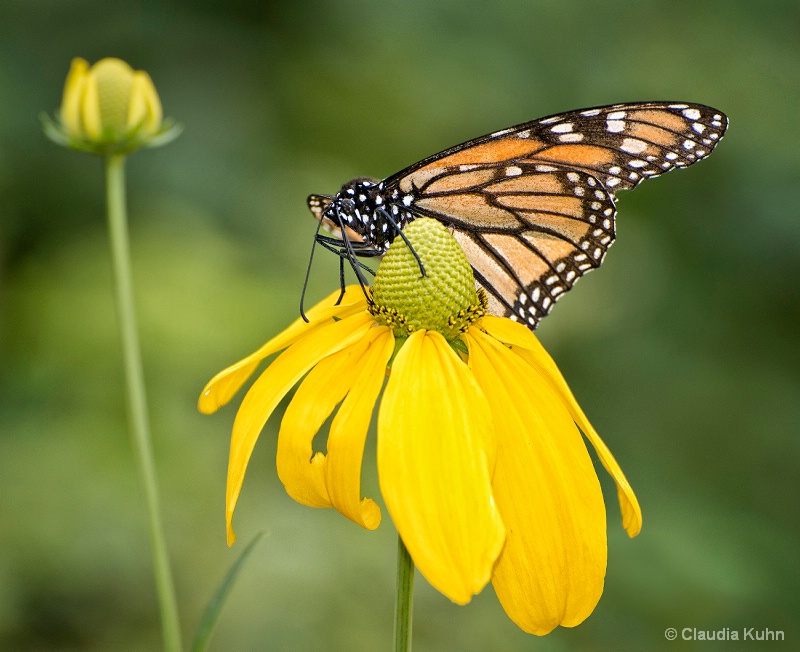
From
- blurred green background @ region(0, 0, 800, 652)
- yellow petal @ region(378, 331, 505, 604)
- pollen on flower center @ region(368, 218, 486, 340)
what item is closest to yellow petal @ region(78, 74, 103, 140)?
pollen on flower center @ region(368, 218, 486, 340)

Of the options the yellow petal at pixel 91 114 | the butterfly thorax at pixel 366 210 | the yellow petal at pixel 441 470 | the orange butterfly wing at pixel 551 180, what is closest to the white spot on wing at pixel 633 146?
the orange butterfly wing at pixel 551 180

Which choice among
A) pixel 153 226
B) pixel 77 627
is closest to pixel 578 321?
pixel 153 226

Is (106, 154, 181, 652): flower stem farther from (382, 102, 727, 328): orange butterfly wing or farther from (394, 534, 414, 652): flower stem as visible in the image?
(382, 102, 727, 328): orange butterfly wing

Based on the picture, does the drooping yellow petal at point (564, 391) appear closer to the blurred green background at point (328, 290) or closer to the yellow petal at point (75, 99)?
the yellow petal at point (75, 99)

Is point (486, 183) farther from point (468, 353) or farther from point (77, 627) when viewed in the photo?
point (77, 627)

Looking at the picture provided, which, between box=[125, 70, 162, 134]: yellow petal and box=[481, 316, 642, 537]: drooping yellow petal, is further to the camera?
box=[125, 70, 162, 134]: yellow petal

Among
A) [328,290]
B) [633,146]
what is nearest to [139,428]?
[633,146]

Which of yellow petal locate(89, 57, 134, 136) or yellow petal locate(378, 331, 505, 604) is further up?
yellow petal locate(89, 57, 134, 136)

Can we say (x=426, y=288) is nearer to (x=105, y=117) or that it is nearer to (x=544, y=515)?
(x=544, y=515)
